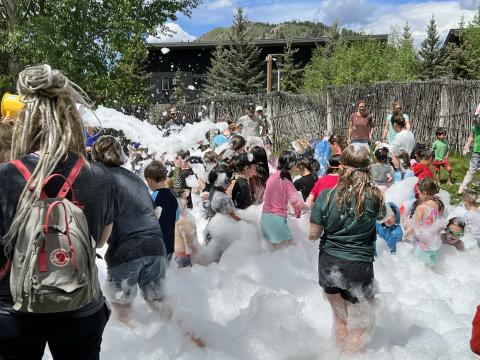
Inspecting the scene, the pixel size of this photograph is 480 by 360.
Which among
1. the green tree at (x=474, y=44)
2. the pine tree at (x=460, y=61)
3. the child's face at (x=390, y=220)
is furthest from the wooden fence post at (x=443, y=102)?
the pine tree at (x=460, y=61)

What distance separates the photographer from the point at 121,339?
12.5ft

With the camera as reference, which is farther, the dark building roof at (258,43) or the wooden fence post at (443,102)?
the dark building roof at (258,43)

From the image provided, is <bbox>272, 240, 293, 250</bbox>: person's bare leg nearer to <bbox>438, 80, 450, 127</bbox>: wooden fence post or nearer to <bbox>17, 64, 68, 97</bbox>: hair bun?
<bbox>17, 64, 68, 97</bbox>: hair bun

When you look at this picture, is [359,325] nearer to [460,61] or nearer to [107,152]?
[107,152]

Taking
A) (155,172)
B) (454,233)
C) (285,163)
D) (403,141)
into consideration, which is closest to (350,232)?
(155,172)

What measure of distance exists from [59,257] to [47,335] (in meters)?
0.34

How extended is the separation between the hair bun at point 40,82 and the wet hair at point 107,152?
4.88 feet

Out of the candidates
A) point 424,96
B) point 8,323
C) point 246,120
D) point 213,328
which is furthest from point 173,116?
point 8,323

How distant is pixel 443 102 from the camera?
41.5 ft

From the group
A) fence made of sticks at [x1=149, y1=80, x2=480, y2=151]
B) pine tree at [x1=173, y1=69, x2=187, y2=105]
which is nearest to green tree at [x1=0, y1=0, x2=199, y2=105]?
fence made of sticks at [x1=149, y1=80, x2=480, y2=151]

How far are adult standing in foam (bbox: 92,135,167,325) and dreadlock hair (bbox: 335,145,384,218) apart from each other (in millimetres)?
1286

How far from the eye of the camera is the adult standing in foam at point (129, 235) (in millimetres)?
3547

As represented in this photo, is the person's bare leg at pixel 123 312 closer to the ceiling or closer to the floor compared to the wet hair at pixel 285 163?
closer to the floor

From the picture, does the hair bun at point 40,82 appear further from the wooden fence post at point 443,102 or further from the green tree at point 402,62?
the green tree at point 402,62
